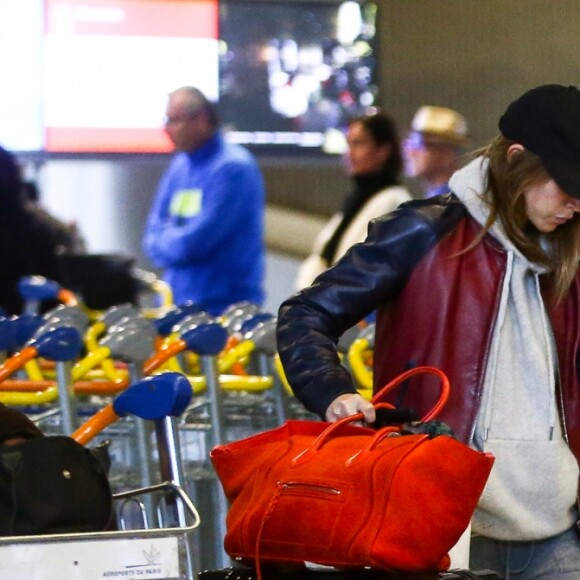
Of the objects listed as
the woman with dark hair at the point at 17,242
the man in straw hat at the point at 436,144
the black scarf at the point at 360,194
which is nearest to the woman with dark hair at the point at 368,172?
the black scarf at the point at 360,194

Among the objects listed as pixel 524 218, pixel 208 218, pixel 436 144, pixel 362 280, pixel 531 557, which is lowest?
pixel 531 557

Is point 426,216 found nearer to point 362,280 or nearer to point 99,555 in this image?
point 362,280

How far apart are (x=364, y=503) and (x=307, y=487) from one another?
0.10 metres

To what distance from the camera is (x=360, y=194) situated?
22.3 ft

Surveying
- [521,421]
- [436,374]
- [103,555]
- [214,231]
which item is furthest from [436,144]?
[103,555]

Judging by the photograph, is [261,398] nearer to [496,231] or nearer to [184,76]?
[496,231]

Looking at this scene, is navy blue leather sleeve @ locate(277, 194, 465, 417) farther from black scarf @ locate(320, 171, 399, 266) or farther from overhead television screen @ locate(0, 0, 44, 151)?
overhead television screen @ locate(0, 0, 44, 151)

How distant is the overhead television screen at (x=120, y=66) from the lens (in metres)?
8.10

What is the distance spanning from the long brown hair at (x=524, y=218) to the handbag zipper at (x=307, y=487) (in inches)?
24.3

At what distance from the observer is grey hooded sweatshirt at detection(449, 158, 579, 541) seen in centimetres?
277

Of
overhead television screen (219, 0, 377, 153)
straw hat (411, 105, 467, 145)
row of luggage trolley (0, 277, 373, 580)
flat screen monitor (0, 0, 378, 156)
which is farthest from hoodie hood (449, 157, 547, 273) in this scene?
overhead television screen (219, 0, 377, 153)

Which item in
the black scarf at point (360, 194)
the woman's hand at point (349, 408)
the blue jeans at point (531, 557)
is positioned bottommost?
the blue jeans at point (531, 557)

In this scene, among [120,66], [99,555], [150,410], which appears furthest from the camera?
[120,66]

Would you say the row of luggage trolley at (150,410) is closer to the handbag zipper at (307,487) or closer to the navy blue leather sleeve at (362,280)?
the handbag zipper at (307,487)
